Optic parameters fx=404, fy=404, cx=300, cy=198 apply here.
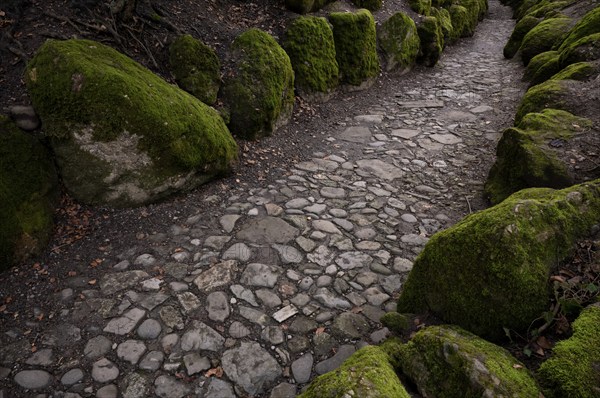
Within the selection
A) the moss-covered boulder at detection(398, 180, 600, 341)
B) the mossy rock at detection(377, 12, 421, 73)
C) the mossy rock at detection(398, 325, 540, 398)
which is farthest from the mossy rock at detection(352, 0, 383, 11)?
the mossy rock at detection(398, 325, 540, 398)

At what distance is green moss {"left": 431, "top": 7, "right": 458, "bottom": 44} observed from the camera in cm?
1171

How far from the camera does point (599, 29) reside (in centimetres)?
744

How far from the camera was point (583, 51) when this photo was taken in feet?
22.5

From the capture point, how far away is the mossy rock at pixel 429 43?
10.0m

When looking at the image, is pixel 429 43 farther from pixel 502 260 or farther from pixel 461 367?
pixel 461 367

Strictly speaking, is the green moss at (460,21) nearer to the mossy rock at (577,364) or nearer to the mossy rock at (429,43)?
the mossy rock at (429,43)

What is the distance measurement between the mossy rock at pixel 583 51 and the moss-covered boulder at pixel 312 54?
4.11m

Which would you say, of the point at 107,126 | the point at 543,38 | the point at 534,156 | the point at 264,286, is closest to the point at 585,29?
the point at 543,38

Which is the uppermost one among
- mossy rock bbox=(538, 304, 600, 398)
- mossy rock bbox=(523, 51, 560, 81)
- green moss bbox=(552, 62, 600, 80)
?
green moss bbox=(552, 62, 600, 80)

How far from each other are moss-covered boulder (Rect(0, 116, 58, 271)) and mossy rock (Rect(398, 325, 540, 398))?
351 centimetres

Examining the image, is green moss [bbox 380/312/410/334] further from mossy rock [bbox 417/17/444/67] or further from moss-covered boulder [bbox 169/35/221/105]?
mossy rock [bbox 417/17/444/67]

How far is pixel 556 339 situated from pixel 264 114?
4779 millimetres

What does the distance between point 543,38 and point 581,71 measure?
3.88 meters

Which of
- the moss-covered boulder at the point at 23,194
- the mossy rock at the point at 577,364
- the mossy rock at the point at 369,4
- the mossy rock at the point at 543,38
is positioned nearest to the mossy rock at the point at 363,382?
the mossy rock at the point at 577,364
